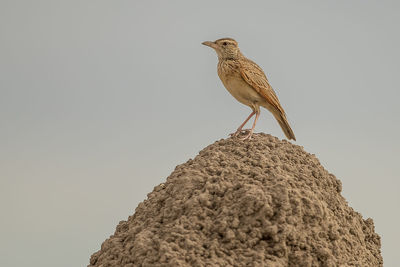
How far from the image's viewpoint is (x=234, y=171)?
6.63 m

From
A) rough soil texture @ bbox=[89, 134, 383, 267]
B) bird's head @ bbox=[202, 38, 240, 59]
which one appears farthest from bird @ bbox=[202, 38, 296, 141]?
rough soil texture @ bbox=[89, 134, 383, 267]

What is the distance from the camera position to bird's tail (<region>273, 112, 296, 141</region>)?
311 inches

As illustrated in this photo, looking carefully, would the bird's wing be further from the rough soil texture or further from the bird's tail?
the rough soil texture

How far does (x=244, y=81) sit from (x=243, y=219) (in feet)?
6.64

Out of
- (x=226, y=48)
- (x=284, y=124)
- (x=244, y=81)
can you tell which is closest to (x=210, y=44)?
(x=226, y=48)

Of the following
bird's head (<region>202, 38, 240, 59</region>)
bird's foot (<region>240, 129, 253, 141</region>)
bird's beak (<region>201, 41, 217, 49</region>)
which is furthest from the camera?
bird's beak (<region>201, 41, 217, 49</region>)

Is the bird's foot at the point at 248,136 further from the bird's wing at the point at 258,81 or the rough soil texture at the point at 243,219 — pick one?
the bird's wing at the point at 258,81

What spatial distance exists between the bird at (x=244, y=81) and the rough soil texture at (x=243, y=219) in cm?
65

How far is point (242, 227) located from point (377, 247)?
A: 2024mm

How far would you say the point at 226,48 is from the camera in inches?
307

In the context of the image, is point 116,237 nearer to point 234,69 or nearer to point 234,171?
point 234,171

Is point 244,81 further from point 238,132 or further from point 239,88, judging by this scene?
point 238,132

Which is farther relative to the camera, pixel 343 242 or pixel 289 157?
pixel 289 157

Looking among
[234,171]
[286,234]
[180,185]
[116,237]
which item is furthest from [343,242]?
[116,237]
